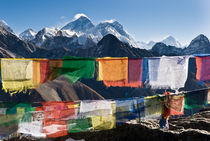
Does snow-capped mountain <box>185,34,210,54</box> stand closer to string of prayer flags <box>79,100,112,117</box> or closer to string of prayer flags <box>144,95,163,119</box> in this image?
string of prayer flags <box>144,95,163,119</box>

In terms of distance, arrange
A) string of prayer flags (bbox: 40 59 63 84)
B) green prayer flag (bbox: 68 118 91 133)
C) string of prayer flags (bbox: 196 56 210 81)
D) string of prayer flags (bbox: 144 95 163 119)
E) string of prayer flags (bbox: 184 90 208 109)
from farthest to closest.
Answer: string of prayer flags (bbox: 196 56 210 81) < string of prayer flags (bbox: 184 90 208 109) < string of prayer flags (bbox: 144 95 163 119) < green prayer flag (bbox: 68 118 91 133) < string of prayer flags (bbox: 40 59 63 84)

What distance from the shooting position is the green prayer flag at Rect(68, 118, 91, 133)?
213 inches

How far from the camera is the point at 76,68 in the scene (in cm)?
531

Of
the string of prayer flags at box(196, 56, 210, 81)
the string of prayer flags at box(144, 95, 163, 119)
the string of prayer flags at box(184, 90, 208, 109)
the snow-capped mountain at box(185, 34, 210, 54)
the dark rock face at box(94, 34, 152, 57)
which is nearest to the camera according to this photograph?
the string of prayer flags at box(144, 95, 163, 119)

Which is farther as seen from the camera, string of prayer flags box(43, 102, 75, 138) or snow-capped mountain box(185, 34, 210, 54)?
snow-capped mountain box(185, 34, 210, 54)

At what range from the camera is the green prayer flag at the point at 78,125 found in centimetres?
541

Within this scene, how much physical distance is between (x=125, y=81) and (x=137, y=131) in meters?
1.87

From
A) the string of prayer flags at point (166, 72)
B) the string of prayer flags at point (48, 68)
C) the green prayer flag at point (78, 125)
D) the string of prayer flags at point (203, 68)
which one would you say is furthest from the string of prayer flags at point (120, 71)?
the string of prayer flags at point (203, 68)

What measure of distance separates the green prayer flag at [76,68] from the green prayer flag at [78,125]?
131cm

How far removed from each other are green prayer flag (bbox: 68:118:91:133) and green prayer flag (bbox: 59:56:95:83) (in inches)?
51.4

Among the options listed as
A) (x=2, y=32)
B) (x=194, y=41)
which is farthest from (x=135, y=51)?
(x=2, y=32)

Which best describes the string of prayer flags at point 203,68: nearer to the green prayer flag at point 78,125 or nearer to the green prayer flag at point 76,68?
the green prayer flag at point 76,68

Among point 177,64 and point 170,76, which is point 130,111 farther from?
point 177,64

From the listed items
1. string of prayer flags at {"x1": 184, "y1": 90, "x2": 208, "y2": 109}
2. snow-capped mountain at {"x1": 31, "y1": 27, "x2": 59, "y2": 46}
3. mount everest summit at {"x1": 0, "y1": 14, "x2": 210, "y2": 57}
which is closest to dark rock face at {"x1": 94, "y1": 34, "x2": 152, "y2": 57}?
mount everest summit at {"x1": 0, "y1": 14, "x2": 210, "y2": 57}
